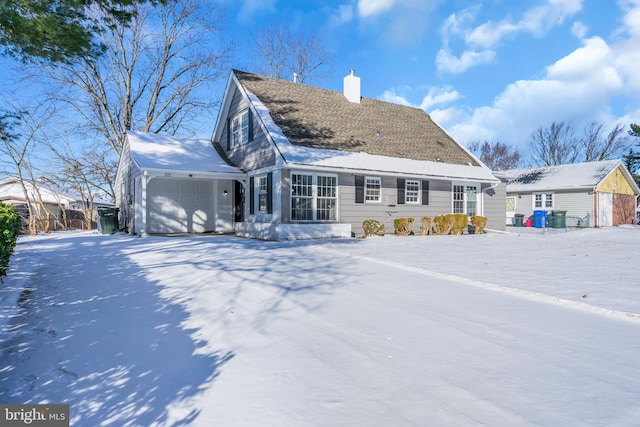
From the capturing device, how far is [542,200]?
26344mm

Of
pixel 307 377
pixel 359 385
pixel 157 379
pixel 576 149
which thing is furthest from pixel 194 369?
pixel 576 149

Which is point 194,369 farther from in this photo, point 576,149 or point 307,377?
point 576,149

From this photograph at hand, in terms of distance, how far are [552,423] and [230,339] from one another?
2.68m

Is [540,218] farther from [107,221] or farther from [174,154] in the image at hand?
[107,221]

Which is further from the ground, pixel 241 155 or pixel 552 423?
pixel 241 155

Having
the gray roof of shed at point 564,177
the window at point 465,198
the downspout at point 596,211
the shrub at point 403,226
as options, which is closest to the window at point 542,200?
the gray roof of shed at point 564,177

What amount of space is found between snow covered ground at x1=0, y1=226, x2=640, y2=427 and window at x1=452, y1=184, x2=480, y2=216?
33.7 ft

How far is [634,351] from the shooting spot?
132 inches

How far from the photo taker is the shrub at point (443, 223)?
1530 centimetres

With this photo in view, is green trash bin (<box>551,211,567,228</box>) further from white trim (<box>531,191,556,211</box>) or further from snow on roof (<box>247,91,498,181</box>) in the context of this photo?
snow on roof (<box>247,91,498,181</box>)

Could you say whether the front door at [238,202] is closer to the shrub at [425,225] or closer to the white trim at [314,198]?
the white trim at [314,198]

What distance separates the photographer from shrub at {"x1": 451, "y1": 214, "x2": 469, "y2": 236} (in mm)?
15430

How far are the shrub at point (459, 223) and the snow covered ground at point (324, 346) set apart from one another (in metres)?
8.57

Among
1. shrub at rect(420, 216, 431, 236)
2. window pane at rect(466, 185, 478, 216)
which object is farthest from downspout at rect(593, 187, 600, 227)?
shrub at rect(420, 216, 431, 236)
